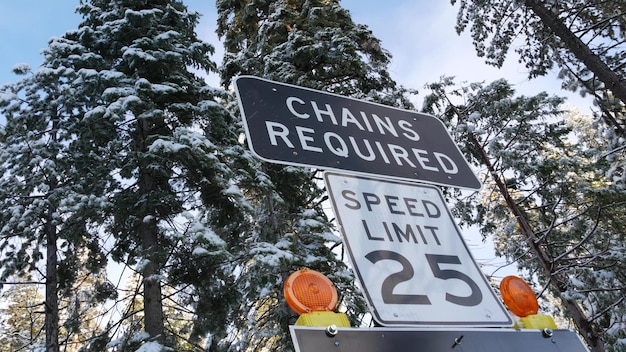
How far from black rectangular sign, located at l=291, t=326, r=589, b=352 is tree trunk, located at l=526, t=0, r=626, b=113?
902 cm

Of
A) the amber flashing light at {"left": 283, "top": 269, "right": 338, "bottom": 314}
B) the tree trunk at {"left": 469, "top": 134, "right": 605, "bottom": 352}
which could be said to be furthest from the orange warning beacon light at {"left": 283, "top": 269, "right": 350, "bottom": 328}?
the tree trunk at {"left": 469, "top": 134, "right": 605, "bottom": 352}

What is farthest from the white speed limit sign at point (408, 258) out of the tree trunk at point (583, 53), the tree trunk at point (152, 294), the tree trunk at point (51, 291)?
the tree trunk at point (51, 291)

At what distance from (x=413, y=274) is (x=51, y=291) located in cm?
984

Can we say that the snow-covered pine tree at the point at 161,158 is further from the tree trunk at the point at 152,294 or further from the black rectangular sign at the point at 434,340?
the black rectangular sign at the point at 434,340

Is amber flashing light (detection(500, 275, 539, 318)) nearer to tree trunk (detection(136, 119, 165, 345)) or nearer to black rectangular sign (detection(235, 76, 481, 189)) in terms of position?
black rectangular sign (detection(235, 76, 481, 189))

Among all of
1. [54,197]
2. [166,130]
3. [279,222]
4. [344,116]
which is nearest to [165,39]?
[166,130]

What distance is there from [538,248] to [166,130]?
8678mm

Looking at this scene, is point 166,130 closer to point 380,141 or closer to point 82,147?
point 82,147

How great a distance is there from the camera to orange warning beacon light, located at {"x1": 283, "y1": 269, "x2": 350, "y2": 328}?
4.36ft

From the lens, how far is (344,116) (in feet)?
7.19

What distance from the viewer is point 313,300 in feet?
4.62

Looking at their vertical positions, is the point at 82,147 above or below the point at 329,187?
above

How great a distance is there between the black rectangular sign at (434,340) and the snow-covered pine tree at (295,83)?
577 cm

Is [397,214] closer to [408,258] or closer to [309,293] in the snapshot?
[408,258]
